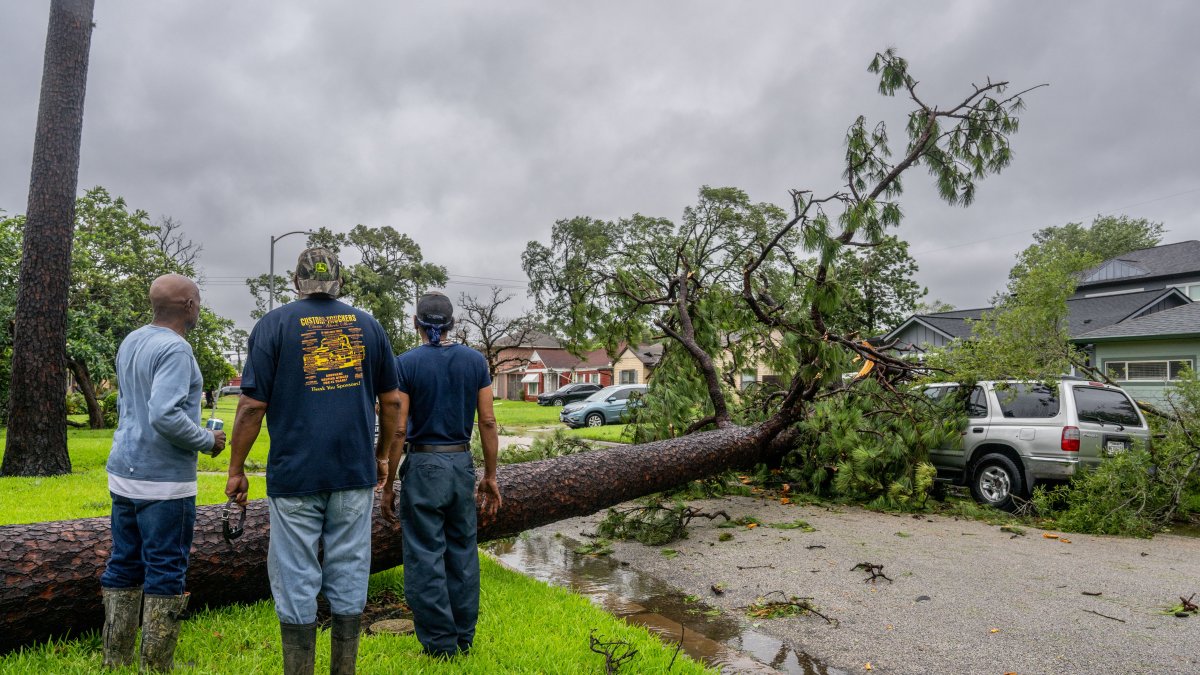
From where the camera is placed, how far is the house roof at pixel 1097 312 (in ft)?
82.1

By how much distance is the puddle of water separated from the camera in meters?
3.83

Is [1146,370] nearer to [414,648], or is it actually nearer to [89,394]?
[414,648]

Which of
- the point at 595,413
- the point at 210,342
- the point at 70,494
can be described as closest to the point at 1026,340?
the point at 70,494

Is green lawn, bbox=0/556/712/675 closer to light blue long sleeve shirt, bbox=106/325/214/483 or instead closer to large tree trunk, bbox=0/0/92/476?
light blue long sleeve shirt, bbox=106/325/214/483

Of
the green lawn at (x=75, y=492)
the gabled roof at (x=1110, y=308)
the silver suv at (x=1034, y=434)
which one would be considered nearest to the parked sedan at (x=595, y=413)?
the green lawn at (x=75, y=492)

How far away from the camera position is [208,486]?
8.38 meters

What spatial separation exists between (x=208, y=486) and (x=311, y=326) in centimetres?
671

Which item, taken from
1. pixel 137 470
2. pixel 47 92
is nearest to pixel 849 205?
pixel 137 470

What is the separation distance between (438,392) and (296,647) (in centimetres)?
118

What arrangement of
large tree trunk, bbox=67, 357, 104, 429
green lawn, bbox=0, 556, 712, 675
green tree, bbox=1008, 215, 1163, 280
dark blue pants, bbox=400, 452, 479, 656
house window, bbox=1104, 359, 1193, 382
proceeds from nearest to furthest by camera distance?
green lawn, bbox=0, 556, 712, 675, dark blue pants, bbox=400, 452, 479, 656, large tree trunk, bbox=67, 357, 104, 429, house window, bbox=1104, 359, 1193, 382, green tree, bbox=1008, 215, 1163, 280

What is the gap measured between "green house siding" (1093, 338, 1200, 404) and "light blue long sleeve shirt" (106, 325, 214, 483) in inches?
887

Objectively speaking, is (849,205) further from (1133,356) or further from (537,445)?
(1133,356)

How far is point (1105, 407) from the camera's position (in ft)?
26.2

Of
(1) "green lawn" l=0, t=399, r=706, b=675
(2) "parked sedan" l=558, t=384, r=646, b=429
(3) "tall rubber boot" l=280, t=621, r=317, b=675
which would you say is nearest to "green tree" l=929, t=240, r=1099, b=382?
(1) "green lawn" l=0, t=399, r=706, b=675
